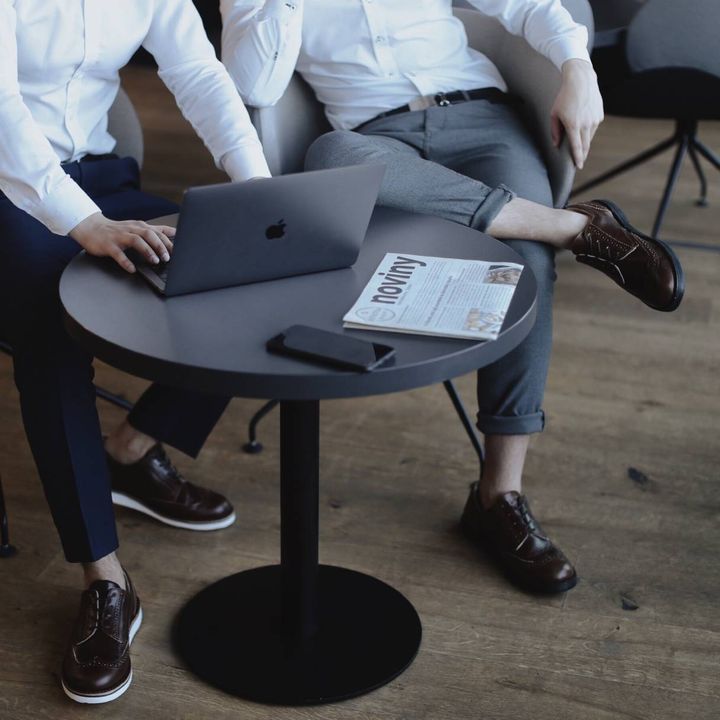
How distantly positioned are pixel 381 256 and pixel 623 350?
139 centimetres

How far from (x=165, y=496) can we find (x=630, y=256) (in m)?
0.96

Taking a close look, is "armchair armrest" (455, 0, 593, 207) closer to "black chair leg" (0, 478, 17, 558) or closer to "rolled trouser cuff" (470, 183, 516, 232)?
"rolled trouser cuff" (470, 183, 516, 232)

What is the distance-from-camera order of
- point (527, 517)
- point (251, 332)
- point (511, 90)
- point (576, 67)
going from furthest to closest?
point (511, 90), point (576, 67), point (527, 517), point (251, 332)

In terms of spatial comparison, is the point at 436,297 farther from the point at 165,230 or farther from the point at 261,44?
the point at 261,44

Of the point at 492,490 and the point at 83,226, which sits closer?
the point at 83,226

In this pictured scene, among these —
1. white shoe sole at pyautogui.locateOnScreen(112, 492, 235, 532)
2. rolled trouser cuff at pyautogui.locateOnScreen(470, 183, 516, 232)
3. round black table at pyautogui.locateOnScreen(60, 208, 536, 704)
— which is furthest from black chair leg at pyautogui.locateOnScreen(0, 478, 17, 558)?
rolled trouser cuff at pyautogui.locateOnScreen(470, 183, 516, 232)

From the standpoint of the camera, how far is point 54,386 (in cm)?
157

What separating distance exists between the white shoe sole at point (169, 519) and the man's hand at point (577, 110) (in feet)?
3.10

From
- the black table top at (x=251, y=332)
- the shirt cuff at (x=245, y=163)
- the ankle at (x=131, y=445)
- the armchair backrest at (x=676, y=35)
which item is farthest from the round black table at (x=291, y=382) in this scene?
the armchair backrest at (x=676, y=35)

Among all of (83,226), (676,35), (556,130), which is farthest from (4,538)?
(676,35)

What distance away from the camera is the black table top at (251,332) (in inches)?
46.3

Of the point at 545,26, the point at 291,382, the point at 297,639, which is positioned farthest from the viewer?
the point at 545,26

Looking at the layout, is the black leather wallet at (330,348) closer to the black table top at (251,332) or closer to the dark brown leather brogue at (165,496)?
the black table top at (251,332)

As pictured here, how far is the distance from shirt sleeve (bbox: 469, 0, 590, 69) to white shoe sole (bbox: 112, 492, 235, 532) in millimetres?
1087
